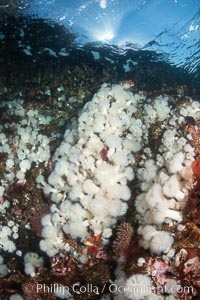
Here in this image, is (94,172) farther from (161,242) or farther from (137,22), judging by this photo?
(137,22)

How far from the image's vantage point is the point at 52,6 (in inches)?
329

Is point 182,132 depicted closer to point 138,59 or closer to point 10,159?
point 10,159

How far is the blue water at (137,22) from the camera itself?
849cm

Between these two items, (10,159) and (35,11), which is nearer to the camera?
(10,159)

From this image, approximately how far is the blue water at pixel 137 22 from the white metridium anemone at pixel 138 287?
24.0ft

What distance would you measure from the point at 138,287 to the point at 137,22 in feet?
25.3

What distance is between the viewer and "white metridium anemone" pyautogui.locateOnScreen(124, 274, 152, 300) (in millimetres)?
4285

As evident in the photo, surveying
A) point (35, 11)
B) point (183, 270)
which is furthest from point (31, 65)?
point (183, 270)

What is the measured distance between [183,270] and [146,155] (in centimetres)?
212

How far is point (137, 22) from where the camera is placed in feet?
29.8

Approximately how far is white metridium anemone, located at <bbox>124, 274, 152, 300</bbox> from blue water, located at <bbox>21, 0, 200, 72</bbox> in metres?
7.31

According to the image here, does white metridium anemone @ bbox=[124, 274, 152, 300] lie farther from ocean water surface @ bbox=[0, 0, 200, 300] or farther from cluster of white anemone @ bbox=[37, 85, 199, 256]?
cluster of white anemone @ bbox=[37, 85, 199, 256]

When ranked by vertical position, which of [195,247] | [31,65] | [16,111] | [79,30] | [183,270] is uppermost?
[79,30]

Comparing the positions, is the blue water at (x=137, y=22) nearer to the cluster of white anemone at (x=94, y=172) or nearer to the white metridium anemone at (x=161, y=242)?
the cluster of white anemone at (x=94, y=172)
